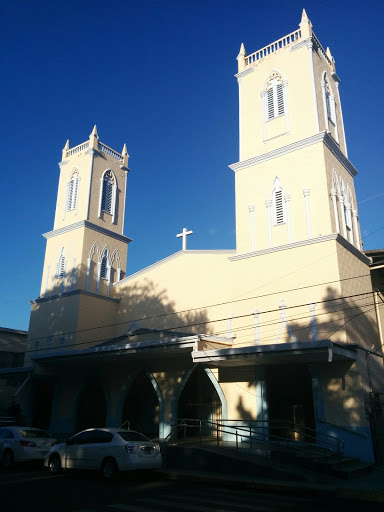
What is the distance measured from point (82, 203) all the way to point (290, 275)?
1560 centimetres

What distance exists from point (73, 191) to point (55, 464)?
19504 millimetres

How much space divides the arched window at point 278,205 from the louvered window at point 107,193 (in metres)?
13.1

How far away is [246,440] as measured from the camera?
57.1 feet

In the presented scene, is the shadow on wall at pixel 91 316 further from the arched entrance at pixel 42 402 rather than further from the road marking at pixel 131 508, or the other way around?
the road marking at pixel 131 508

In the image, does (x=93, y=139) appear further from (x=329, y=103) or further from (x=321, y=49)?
(x=329, y=103)

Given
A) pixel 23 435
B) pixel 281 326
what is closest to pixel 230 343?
pixel 281 326

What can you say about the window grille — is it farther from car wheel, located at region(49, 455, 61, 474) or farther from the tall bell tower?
car wheel, located at region(49, 455, 61, 474)

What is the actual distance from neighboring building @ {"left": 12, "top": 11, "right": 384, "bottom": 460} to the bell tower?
0.06m

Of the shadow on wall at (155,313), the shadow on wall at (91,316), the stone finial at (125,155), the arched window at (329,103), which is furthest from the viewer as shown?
the stone finial at (125,155)

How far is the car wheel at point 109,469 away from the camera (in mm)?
13024

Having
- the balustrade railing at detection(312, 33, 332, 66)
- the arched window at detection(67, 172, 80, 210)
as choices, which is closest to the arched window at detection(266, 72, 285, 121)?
the balustrade railing at detection(312, 33, 332, 66)

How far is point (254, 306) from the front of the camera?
1964 cm

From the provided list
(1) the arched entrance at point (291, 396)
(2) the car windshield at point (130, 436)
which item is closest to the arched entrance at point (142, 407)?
(1) the arched entrance at point (291, 396)

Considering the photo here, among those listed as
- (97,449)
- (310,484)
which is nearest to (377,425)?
(310,484)
